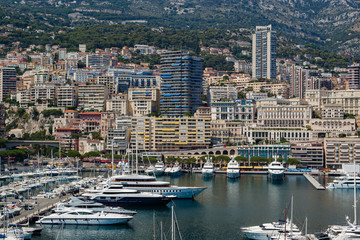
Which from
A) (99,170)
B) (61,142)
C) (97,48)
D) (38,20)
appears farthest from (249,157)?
(38,20)

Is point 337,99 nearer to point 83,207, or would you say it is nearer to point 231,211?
point 231,211

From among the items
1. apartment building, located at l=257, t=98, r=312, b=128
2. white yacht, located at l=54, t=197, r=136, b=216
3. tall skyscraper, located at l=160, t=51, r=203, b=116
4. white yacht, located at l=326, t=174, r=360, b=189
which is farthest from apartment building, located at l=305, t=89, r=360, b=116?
white yacht, located at l=54, t=197, r=136, b=216

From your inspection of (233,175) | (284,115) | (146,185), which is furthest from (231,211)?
(284,115)

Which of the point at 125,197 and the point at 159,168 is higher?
the point at 159,168

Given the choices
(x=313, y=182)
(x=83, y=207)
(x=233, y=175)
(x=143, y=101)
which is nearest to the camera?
(x=83, y=207)

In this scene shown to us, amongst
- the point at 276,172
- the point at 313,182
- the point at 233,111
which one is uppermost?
the point at 233,111

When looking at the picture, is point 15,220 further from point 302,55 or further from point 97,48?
point 302,55

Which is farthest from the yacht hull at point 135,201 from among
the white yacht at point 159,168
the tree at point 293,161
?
the tree at point 293,161
